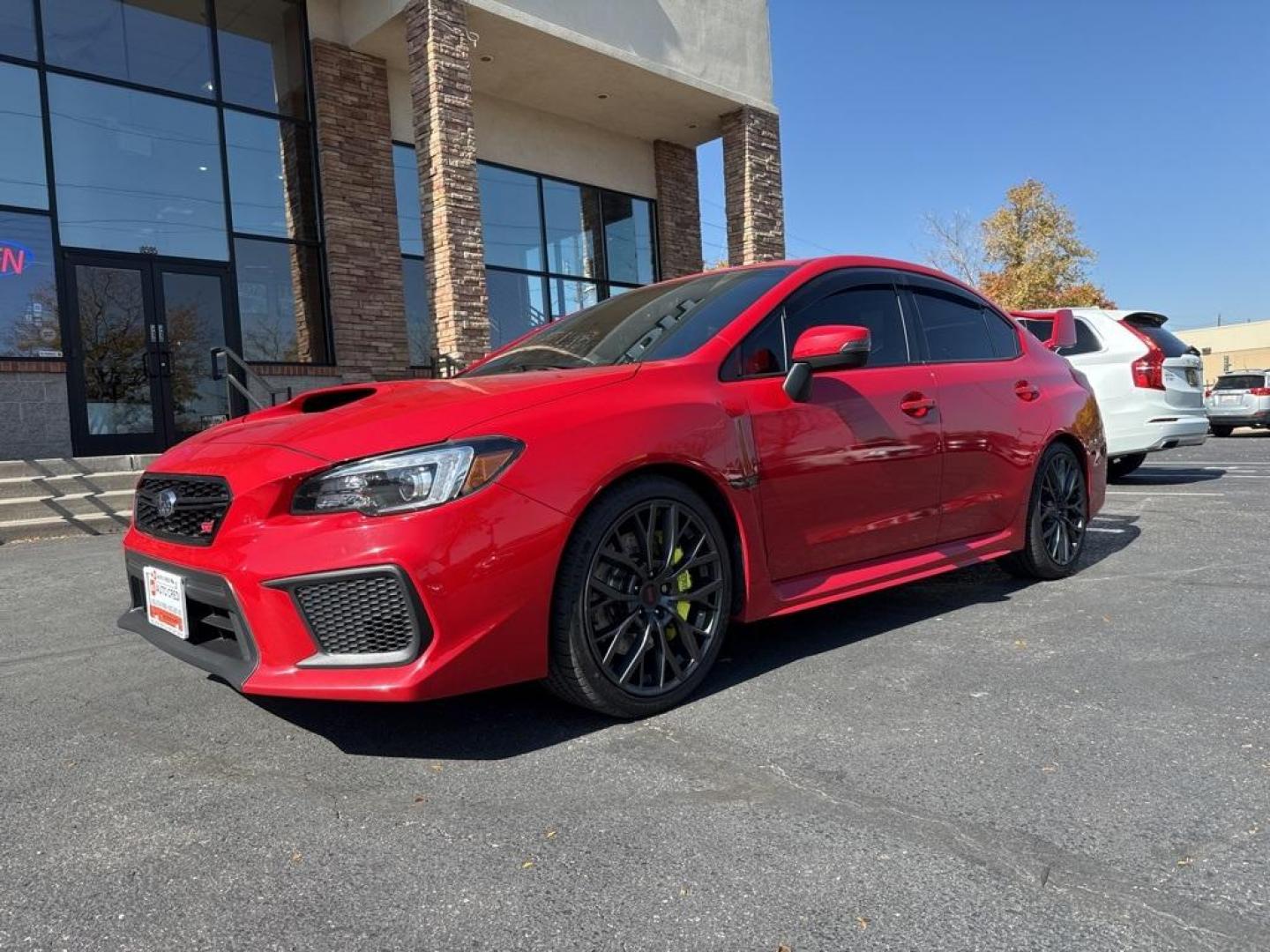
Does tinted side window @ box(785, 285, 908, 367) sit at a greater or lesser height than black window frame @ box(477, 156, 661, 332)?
lesser

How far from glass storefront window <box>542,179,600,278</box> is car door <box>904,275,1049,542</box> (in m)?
10.8

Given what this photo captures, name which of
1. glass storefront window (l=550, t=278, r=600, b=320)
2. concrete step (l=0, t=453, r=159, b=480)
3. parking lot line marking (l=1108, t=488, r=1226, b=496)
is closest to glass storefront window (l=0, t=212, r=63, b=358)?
concrete step (l=0, t=453, r=159, b=480)

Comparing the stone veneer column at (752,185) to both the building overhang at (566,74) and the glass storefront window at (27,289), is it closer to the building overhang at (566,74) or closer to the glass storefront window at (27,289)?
the building overhang at (566,74)

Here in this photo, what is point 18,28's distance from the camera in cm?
944

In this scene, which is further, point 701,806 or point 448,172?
point 448,172

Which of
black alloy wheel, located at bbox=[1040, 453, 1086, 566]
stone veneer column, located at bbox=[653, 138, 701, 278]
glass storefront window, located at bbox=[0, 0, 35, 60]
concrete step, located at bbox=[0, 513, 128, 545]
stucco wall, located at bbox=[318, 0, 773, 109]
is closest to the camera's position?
black alloy wheel, located at bbox=[1040, 453, 1086, 566]

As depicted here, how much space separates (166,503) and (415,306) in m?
9.90

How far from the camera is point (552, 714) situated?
2.96 m

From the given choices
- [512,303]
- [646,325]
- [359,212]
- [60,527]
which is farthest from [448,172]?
[646,325]

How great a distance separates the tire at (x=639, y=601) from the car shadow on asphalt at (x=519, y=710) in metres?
0.17

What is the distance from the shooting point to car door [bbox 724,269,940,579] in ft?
10.6

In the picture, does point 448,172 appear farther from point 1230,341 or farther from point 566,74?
point 1230,341

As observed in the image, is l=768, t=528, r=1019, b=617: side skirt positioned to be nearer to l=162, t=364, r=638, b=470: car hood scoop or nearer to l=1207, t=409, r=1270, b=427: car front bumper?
l=162, t=364, r=638, b=470: car hood scoop

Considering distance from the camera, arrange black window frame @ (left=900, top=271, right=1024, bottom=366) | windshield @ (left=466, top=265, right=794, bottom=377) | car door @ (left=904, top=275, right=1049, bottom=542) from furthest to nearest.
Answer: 1. black window frame @ (left=900, top=271, right=1024, bottom=366)
2. car door @ (left=904, top=275, right=1049, bottom=542)
3. windshield @ (left=466, top=265, right=794, bottom=377)
